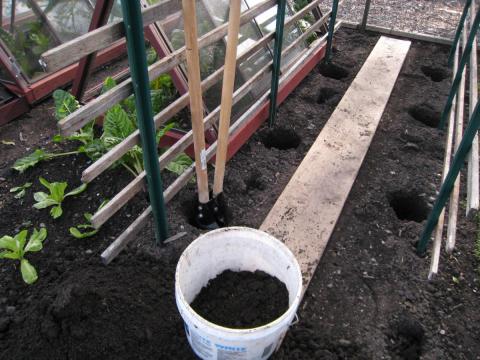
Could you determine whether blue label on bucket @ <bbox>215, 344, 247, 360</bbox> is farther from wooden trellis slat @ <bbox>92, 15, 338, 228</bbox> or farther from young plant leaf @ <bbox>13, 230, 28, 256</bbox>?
young plant leaf @ <bbox>13, 230, 28, 256</bbox>

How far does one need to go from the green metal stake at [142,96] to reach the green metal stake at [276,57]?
1521 mm

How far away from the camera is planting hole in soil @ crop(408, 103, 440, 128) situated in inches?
142

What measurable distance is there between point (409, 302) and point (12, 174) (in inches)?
109

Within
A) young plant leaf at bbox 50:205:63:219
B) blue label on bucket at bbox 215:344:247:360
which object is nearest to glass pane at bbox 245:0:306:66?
young plant leaf at bbox 50:205:63:219

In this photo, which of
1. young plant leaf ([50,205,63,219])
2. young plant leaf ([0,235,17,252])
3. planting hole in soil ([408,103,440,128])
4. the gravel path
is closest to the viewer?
young plant leaf ([0,235,17,252])

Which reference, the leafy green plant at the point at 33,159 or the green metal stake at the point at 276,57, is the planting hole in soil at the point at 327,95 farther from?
the leafy green plant at the point at 33,159

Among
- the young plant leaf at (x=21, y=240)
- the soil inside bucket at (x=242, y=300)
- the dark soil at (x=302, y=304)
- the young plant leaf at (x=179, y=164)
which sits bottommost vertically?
the dark soil at (x=302, y=304)

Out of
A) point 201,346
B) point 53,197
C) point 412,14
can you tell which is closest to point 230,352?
point 201,346

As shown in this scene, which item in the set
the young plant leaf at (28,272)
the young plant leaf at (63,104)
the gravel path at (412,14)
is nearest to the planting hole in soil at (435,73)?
the gravel path at (412,14)

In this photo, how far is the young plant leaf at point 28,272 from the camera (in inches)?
82.3

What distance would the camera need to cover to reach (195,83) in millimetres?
1778

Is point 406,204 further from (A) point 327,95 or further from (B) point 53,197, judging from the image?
(B) point 53,197

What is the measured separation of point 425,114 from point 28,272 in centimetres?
348

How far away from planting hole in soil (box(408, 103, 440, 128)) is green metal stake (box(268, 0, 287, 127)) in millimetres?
1398
